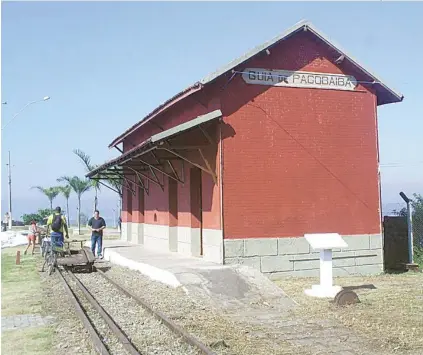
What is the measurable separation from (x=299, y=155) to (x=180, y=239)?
4.63 meters

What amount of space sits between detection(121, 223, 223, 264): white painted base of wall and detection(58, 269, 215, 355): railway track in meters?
2.41

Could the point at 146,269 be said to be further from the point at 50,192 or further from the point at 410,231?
the point at 50,192

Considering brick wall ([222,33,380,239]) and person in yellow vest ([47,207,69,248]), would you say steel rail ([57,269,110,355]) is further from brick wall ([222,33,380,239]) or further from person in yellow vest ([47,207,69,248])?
brick wall ([222,33,380,239])

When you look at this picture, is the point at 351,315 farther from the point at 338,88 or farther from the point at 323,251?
the point at 338,88

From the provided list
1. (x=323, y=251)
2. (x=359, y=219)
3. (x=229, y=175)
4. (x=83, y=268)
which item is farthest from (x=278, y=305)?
(x=83, y=268)

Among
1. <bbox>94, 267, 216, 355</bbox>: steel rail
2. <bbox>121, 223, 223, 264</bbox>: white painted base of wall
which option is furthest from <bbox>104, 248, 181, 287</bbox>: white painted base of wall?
<bbox>121, 223, 223, 264</bbox>: white painted base of wall

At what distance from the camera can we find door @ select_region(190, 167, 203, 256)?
576 inches

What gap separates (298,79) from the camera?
13.5 m

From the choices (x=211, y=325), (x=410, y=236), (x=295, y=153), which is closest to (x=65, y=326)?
(x=211, y=325)

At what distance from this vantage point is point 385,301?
9539 millimetres

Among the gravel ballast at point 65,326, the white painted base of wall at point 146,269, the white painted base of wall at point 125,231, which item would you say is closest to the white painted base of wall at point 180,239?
the white painted base of wall at point 125,231

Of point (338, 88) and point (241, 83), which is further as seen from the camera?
point (338, 88)

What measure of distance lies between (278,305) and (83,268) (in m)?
8.18

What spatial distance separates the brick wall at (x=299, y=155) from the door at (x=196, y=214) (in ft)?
7.66
